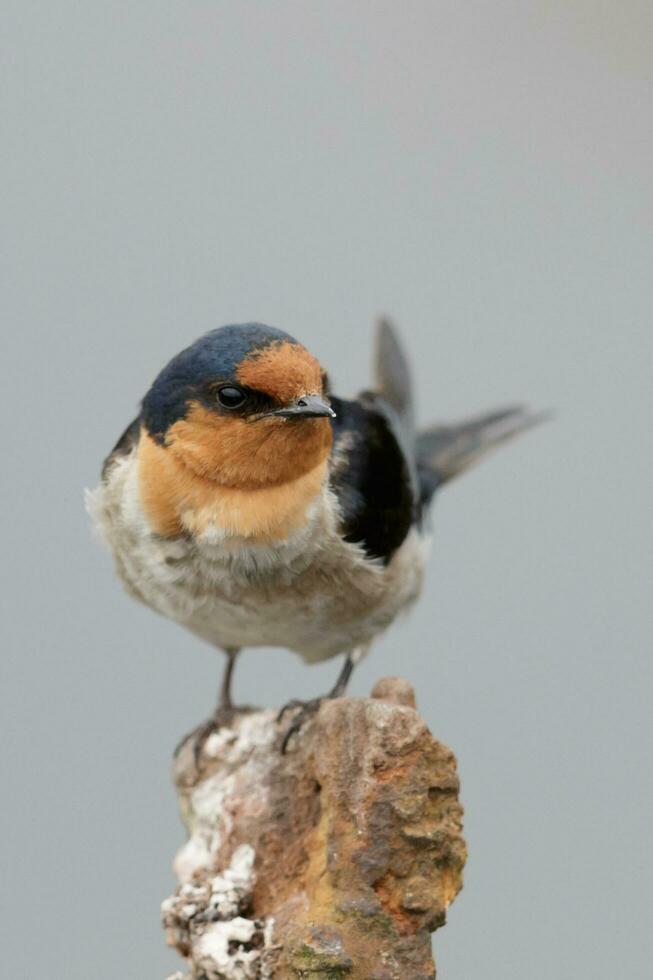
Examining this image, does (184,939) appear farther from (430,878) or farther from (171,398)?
(171,398)

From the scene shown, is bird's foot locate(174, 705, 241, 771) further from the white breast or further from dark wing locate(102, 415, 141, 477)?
dark wing locate(102, 415, 141, 477)

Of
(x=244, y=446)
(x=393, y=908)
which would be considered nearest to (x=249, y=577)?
(x=244, y=446)

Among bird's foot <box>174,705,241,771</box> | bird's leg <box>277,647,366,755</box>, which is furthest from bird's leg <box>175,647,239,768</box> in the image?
bird's leg <box>277,647,366,755</box>

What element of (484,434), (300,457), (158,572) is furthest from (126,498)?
(484,434)

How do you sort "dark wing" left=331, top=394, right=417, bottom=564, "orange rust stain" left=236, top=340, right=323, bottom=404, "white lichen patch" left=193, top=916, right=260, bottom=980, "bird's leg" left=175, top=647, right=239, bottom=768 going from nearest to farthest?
"white lichen patch" left=193, top=916, right=260, bottom=980
"orange rust stain" left=236, top=340, right=323, bottom=404
"dark wing" left=331, top=394, right=417, bottom=564
"bird's leg" left=175, top=647, right=239, bottom=768

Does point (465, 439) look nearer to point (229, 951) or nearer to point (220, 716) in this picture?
point (220, 716)

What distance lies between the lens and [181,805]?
323 centimetres

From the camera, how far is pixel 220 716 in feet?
11.5

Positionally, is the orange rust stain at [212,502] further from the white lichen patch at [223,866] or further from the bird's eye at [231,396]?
the white lichen patch at [223,866]

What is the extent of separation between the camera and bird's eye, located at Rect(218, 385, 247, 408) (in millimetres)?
2721

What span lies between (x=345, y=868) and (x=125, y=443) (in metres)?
1.07

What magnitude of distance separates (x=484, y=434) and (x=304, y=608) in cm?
116

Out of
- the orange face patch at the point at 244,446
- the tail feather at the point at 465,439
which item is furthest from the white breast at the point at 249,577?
the tail feather at the point at 465,439

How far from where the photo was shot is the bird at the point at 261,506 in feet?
8.96
